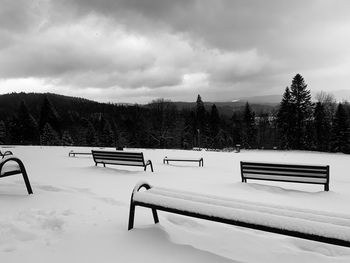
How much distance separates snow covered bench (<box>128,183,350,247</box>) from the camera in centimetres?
250

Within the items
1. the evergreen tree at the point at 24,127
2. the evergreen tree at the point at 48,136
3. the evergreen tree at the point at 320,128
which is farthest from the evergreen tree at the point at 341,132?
the evergreen tree at the point at 24,127

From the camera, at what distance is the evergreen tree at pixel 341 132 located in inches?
1635

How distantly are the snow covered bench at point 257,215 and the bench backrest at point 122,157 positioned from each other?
5852 mm

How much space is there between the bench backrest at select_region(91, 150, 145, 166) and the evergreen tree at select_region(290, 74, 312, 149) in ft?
144

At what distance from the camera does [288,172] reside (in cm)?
710

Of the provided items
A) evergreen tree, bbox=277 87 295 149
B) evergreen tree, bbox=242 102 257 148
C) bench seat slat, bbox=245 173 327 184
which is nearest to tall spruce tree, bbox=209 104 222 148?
evergreen tree, bbox=242 102 257 148

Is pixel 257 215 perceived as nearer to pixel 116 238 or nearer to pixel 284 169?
pixel 116 238

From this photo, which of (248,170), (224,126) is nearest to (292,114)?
(224,126)

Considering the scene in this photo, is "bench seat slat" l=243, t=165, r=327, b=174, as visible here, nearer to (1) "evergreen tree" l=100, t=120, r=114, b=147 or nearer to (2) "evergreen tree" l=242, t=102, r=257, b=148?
(1) "evergreen tree" l=100, t=120, r=114, b=147

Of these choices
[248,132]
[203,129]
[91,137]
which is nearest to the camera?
[91,137]

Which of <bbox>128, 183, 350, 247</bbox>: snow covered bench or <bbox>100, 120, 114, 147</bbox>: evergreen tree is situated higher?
<bbox>128, 183, 350, 247</bbox>: snow covered bench

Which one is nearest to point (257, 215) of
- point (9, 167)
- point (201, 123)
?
point (9, 167)

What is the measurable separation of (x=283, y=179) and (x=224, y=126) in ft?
244

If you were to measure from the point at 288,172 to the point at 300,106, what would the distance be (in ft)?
150
